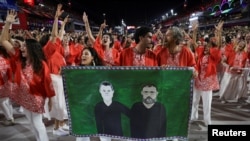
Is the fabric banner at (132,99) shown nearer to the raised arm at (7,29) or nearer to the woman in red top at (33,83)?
the woman in red top at (33,83)

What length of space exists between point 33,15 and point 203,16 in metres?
51.7

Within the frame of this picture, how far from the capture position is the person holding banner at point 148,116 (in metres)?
3.65

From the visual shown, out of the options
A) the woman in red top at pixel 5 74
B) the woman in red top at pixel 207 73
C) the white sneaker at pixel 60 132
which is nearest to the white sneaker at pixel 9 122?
the woman in red top at pixel 5 74

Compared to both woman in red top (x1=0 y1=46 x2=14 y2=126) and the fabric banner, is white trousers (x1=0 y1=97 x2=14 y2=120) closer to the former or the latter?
woman in red top (x1=0 y1=46 x2=14 y2=126)

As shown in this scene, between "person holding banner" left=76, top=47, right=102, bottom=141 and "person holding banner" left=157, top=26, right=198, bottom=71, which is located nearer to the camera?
"person holding banner" left=76, top=47, right=102, bottom=141

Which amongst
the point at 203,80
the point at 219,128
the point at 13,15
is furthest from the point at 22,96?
the point at 203,80

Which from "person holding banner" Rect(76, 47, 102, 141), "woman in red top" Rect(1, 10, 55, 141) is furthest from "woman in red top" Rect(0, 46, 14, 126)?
"person holding banner" Rect(76, 47, 102, 141)

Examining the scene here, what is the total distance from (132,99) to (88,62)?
3.12ft

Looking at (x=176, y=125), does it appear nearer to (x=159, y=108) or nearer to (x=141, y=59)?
(x=159, y=108)

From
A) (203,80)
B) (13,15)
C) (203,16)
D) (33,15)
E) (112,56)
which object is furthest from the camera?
(203,16)

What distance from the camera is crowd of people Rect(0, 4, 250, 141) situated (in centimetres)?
457

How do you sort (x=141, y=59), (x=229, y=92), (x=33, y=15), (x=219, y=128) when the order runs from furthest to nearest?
(x=33, y=15), (x=229, y=92), (x=141, y=59), (x=219, y=128)

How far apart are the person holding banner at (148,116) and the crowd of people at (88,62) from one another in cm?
57

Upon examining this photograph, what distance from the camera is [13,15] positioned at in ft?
16.4
